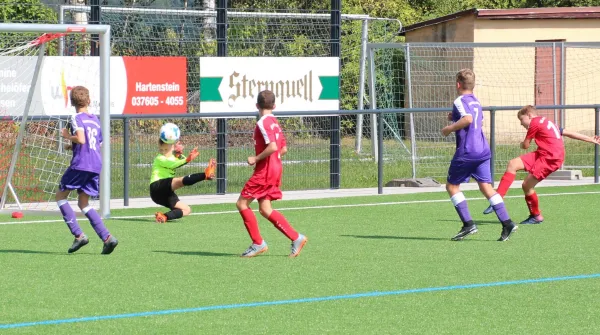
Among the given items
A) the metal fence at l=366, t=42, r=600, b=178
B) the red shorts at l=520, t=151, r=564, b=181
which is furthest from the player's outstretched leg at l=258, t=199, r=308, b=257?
the metal fence at l=366, t=42, r=600, b=178

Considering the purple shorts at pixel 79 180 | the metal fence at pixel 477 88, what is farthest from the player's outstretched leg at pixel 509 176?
the purple shorts at pixel 79 180

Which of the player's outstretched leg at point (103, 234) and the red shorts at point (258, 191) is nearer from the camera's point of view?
the red shorts at point (258, 191)

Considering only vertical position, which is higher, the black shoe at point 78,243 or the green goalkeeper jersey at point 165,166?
the green goalkeeper jersey at point 165,166

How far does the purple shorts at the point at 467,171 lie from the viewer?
11.6 m

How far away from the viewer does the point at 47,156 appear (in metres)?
14.2

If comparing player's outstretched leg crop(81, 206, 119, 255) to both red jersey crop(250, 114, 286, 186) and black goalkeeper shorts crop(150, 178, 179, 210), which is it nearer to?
red jersey crop(250, 114, 286, 186)

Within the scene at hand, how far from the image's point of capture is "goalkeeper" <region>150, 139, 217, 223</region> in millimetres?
13539

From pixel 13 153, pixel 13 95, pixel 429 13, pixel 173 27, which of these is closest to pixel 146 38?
pixel 173 27

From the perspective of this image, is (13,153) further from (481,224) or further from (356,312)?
(356,312)

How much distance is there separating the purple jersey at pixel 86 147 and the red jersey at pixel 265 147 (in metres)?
1.45

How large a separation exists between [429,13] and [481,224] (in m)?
27.2

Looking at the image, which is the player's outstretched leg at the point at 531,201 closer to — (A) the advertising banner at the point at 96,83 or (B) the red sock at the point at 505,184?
(B) the red sock at the point at 505,184

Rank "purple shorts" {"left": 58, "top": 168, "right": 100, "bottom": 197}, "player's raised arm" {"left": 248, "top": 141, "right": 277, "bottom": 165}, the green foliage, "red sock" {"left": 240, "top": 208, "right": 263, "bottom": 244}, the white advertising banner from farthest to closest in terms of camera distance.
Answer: the green foliage
the white advertising banner
"purple shorts" {"left": 58, "top": 168, "right": 100, "bottom": 197}
"red sock" {"left": 240, "top": 208, "right": 263, "bottom": 244}
"player's raised arm" {"left": 248, "top": 141, "right": 277, "bottom": 165}

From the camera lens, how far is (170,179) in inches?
540
